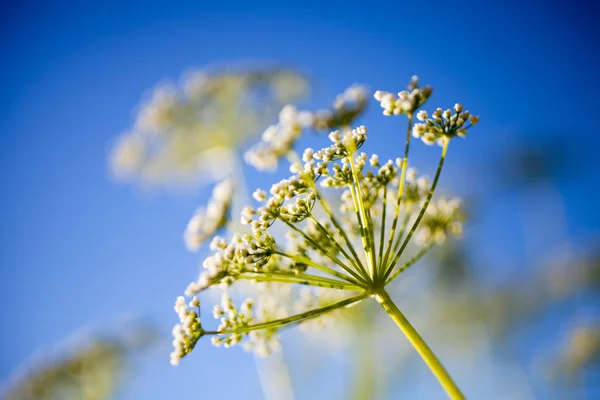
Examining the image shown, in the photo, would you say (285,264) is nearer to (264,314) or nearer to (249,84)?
(264,314)

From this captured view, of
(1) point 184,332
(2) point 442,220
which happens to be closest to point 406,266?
(2) point 442,220

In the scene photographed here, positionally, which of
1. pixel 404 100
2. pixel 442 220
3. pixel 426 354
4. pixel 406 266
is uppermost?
pixel 404 100

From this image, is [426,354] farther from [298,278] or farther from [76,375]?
[76,375]

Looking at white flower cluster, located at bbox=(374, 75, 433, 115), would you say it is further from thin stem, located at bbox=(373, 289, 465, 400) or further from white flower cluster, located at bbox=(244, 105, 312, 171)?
thin stem, located at bbox=(373, 289, 465, 400)

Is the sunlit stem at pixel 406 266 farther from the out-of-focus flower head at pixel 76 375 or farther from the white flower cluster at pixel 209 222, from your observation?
the out-of-focus flower head at pixel 76 375

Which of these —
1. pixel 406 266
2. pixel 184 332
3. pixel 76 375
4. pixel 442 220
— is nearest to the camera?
pixel 184 332

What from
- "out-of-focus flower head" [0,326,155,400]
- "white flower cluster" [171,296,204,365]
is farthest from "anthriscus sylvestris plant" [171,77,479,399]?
"out-of-focus flower head" [0,326,155,400]

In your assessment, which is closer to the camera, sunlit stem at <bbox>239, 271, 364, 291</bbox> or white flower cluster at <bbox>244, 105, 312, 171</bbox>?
sunlit stem at <bbox>239, 271, 364, 291</bbox>

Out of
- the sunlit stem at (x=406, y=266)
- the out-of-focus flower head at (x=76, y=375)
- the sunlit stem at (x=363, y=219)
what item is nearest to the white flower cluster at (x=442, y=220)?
the sunlit stem at (x=406, y=266)
